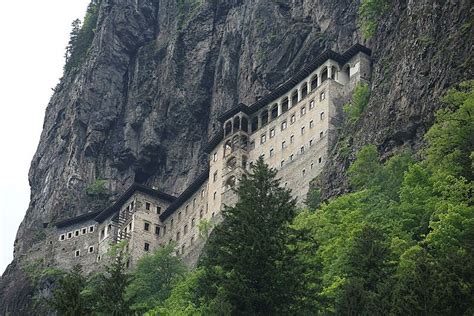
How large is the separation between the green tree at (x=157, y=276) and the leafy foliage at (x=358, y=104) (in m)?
18.6

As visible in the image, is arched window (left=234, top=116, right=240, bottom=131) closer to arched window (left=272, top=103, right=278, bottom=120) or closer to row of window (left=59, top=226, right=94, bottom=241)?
arched window (left=272, top=103, right=278, bottom=120)

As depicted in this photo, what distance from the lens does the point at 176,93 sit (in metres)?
114

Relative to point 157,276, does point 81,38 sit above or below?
above

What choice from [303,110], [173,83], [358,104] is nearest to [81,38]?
[173,83]

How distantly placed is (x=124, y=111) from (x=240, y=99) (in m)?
23.9

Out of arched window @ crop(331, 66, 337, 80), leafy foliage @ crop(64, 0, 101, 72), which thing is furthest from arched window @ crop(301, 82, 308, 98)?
leafy foliage @ crop(64, 0, 101, 72)

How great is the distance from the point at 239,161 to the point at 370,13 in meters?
17.2

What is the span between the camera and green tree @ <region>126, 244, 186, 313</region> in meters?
76.4

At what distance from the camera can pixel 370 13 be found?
85750mm

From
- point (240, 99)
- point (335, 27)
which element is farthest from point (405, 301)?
point (240, 99)

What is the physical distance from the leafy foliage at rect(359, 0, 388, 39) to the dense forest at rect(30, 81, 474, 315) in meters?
22.1

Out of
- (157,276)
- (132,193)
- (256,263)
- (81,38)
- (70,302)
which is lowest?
(70,302)

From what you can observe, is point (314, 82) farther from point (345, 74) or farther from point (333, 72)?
point (345, 74)

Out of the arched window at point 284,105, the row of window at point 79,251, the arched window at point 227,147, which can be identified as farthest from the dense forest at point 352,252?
the row of window at point 79,251
